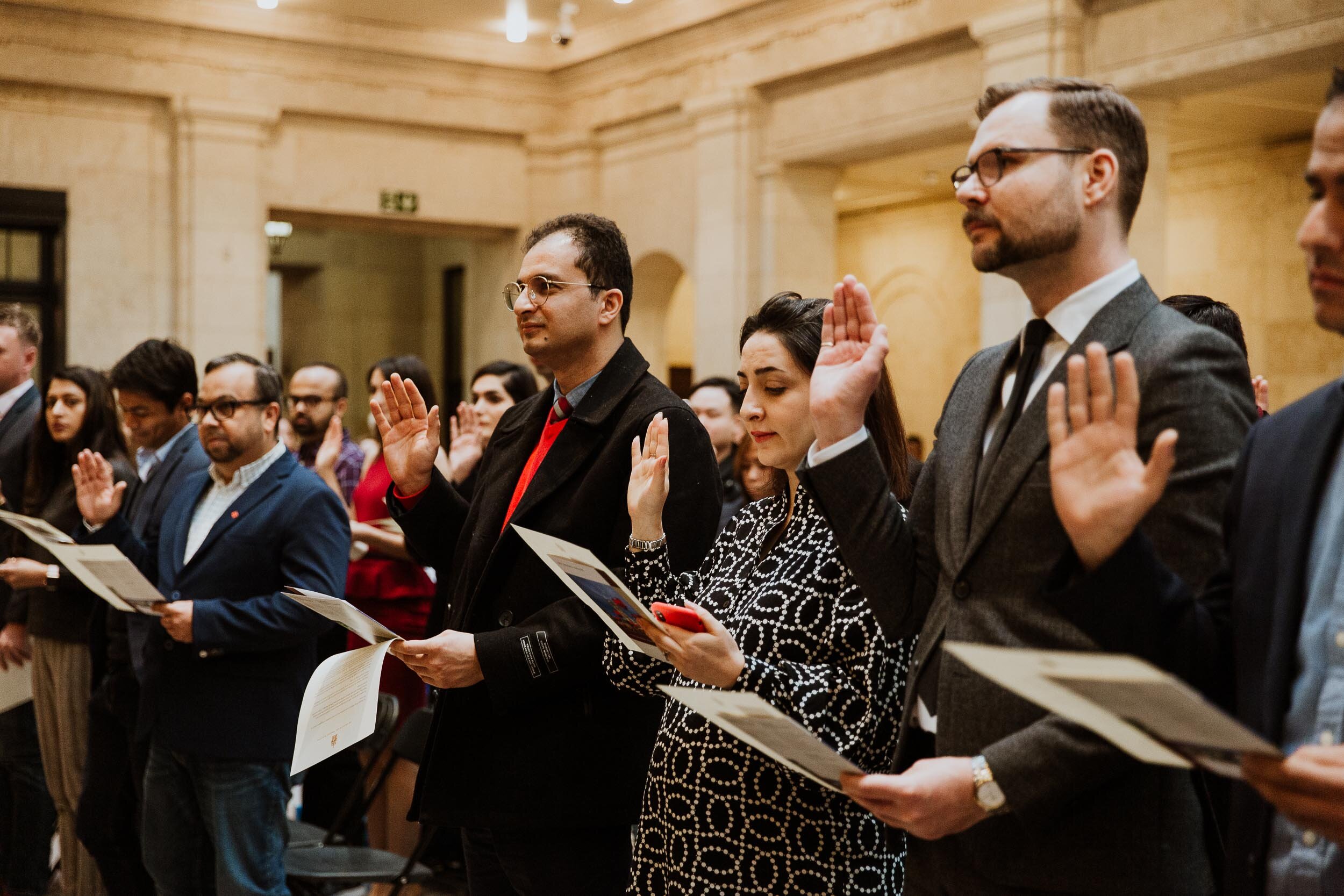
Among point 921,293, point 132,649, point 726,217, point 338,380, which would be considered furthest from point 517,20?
point 132,649

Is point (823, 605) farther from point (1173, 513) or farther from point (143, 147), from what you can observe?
point (143, 147)

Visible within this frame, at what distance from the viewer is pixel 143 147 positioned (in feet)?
42.1

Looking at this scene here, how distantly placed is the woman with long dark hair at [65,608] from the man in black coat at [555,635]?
2404mm

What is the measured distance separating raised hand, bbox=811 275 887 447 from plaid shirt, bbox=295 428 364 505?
5342 mm

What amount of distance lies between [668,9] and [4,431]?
853cm

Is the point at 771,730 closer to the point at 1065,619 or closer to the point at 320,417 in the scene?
the point at 1065,619

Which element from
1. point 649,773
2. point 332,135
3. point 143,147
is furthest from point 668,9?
point 649,773

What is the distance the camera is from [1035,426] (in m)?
2.03

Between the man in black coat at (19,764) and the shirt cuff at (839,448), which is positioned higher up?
the shirt cuff at (839,448)

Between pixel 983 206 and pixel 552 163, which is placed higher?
pixel 552 163

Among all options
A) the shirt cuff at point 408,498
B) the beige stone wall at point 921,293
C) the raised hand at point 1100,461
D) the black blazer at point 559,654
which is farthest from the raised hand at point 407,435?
the beige stone wall at point 921,293

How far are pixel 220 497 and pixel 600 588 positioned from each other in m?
2.53

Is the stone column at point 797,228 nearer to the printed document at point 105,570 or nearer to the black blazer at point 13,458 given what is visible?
the black blazer at point 13,458

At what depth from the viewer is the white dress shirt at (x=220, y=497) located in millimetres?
4441
